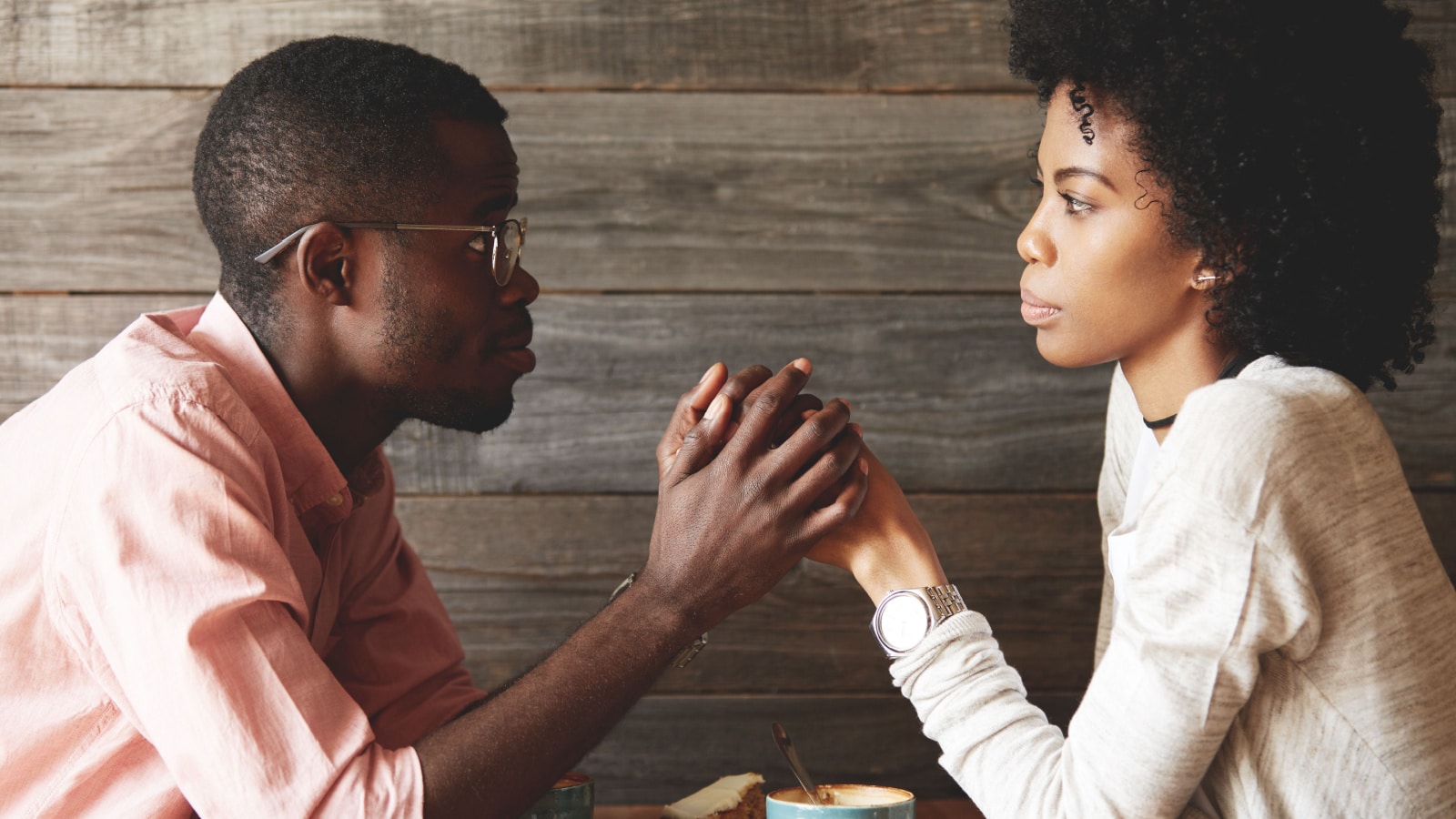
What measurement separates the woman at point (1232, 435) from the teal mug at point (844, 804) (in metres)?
0.06

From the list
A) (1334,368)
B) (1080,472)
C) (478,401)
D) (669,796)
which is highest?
(1334,368)

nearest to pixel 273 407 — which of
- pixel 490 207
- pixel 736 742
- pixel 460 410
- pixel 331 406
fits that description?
pixel 331 406

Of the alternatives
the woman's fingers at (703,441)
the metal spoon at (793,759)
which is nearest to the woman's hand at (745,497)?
the woman's fingers at (703,441)

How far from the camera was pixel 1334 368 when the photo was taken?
990mm

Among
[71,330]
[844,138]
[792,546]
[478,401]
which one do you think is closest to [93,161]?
[71,330]

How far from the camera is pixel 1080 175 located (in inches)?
39.3

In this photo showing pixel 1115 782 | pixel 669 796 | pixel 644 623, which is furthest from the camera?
pixel 669 796

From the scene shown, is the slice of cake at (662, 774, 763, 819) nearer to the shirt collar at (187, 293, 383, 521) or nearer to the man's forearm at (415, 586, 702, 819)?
the man's forearm at (415, 586, 702, 819)

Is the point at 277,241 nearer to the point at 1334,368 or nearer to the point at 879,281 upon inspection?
the point at 879,281

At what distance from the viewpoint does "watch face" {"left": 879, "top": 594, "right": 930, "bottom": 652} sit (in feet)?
3.27

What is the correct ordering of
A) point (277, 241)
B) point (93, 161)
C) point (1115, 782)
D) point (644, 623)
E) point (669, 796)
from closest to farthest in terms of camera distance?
point (1115, 782) < point (644, 623) < point (277, 241) < point (93, 161) < point (669, 796)

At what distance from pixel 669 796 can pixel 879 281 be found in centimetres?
76

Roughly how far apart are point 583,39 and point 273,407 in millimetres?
698

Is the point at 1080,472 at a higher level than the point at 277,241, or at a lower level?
lower
